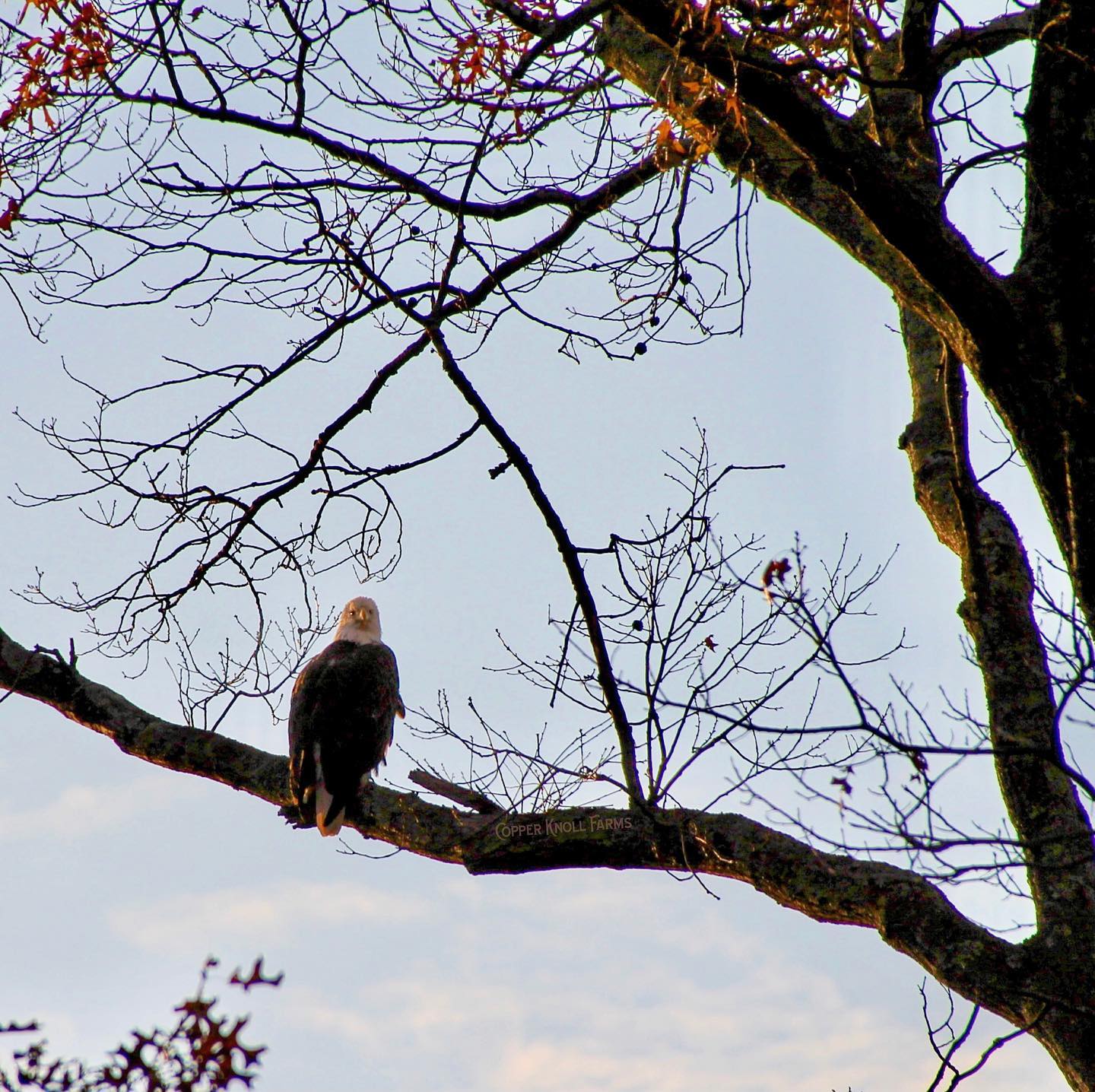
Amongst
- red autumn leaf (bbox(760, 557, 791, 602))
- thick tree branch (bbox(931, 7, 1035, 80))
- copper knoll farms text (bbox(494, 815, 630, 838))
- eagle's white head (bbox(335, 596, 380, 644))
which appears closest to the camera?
red autumn leaf (bbox(760, 557, 791, 602))

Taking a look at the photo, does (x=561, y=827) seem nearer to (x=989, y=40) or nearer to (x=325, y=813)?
(x=325, y=813)

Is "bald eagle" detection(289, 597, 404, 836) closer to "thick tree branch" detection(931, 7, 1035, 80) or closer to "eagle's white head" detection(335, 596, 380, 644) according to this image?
"eagle's white head" detection(335, 596, 380, 644)

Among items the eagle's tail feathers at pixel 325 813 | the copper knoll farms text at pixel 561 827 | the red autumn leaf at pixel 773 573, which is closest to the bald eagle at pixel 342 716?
the eagle's tail feathers at pixel 325 813

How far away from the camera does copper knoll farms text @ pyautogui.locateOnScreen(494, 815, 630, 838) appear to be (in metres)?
4.52

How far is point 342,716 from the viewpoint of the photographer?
6.54m

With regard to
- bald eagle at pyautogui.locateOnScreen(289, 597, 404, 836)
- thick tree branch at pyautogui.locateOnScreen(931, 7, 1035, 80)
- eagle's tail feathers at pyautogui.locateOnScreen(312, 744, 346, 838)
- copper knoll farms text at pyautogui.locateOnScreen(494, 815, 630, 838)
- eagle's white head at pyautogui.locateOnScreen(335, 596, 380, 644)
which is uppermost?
thick tree branch at pyautogui.locateOnScreen(931, 7, 1035, 80)

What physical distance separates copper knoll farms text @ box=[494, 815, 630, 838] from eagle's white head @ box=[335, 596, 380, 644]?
10.1ft

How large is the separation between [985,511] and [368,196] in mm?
2917

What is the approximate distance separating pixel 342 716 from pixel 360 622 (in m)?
1.17

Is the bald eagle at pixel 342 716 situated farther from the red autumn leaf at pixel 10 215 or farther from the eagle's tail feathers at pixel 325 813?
the red autumn leaf at pixel 10 215

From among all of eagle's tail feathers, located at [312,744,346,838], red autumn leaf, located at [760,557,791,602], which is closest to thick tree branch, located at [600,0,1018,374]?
red autumn leaf, located at [760,557,791,602]

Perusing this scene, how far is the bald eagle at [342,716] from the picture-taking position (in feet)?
17.9

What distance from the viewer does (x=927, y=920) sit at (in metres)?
4.05

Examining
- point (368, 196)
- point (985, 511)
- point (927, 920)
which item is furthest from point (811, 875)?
point (368, 196)
